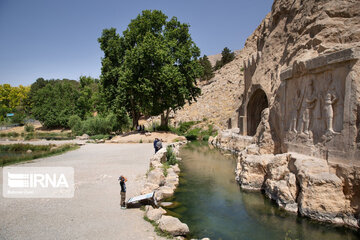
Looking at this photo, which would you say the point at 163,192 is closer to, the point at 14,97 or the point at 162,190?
the point at 162,190

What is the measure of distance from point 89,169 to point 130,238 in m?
8.14

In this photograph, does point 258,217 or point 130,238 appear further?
point 258,217

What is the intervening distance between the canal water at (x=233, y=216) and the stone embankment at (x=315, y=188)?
308 millimetres

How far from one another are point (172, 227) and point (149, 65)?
71.2 feet

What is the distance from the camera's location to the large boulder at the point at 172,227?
6.76 meters

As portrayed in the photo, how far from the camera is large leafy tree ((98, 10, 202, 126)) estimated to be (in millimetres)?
26219

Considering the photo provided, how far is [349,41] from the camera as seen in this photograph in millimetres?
9547

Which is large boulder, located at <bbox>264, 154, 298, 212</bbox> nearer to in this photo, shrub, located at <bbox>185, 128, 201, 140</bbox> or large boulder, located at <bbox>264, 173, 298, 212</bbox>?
large boulder, located at <bbox>264, 173, 298, 212</bbox>

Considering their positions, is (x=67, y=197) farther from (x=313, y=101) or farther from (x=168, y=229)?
(x=313, y=101)

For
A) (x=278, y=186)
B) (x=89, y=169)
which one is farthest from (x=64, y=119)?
(x=278, y=186)

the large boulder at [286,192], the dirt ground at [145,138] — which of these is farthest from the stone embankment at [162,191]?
the dirt ground at [145,138]


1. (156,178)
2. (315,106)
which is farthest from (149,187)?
(315,106)

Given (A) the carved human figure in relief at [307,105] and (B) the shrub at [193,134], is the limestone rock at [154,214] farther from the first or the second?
(B) the shrub at [193,134]

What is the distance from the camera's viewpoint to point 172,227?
6816 millimetres
